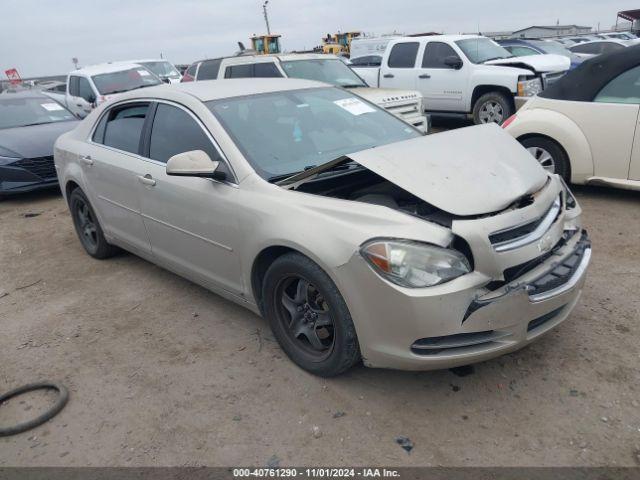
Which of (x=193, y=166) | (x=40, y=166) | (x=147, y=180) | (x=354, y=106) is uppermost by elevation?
(x=354, y=106)

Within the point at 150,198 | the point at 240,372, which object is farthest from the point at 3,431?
the point at 150,198

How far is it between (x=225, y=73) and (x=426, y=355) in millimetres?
8332

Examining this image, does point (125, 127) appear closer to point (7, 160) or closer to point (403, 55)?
point (7, 160)

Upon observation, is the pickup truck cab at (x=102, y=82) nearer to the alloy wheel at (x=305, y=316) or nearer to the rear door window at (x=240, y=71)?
the rear door window at (x=240, y=71)

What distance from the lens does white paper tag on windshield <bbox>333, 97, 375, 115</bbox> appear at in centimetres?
404

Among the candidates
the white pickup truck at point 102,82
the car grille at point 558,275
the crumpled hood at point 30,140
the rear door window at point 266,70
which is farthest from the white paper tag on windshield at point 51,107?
the car grille at point 558,275

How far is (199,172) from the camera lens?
315cm

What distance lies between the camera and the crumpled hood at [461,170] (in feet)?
8.83

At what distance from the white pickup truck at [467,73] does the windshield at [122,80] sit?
528 cm

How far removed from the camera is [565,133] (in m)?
5.61

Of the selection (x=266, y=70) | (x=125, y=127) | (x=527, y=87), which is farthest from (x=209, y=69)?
(x=125, y=127)

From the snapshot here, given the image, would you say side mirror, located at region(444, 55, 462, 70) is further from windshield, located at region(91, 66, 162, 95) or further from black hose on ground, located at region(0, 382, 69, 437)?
black hose on ground, located at region(0, 382, 69, 437)

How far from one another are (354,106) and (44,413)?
2.97 meters

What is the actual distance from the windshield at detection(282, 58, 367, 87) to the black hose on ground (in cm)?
667
